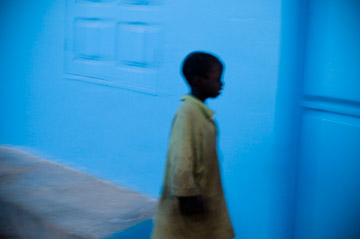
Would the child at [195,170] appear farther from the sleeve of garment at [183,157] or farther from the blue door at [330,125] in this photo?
the blue door at [330,125]

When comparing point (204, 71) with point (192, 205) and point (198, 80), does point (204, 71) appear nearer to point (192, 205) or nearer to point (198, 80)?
point (198, 80)

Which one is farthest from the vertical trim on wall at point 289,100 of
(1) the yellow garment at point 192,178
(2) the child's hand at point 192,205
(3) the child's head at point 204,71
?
(2) the child's hand at point 192,205

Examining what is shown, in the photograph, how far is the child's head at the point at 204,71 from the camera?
263 centimetres

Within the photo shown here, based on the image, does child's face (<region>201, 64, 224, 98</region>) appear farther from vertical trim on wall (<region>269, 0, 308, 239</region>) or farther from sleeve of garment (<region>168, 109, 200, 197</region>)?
vertical trim on wall (<region>269, 0, 308, 239</region>)

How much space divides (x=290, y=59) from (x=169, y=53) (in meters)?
1.16

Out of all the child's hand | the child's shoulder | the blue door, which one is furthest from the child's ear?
the blue door

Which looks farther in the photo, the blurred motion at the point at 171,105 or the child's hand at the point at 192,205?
the blurred motion at the point at 171,105

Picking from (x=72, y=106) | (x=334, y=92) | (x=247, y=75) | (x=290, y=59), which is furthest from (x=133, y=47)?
(x=334, y=92)

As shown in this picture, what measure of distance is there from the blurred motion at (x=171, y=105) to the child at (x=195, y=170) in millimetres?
905

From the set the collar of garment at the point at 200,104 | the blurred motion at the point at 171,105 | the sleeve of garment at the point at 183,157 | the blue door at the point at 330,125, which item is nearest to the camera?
the sleeve of garment at the point at 183,157

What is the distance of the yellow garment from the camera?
2576mm

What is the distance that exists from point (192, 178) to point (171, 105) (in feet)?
6.07

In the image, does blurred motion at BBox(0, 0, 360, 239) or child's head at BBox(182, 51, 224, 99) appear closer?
child's head at BBox(182, 51, 224, 99)

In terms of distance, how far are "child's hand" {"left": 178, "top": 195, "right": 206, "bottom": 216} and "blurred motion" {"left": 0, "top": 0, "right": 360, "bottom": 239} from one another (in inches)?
41.2
